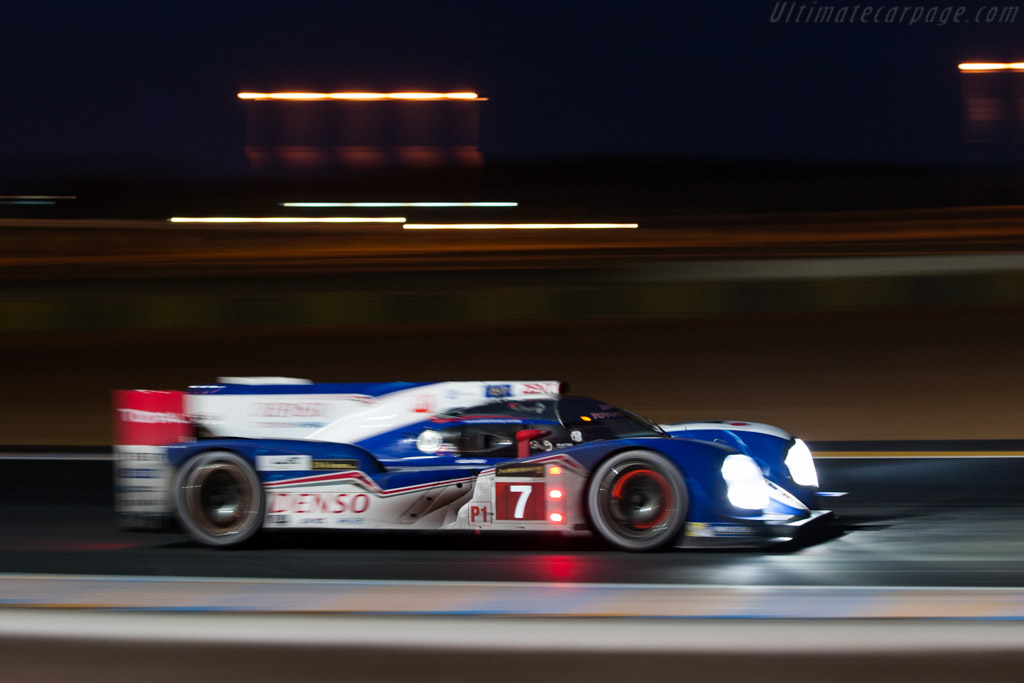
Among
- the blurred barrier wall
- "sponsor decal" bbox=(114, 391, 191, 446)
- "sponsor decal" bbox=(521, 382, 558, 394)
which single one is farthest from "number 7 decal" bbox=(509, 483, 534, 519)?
the blurred barrier wall

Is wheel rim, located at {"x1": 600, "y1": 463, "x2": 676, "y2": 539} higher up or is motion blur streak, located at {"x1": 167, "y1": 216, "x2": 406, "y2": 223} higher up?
motion blur streak, located at {"x1": 167, "y1": 216, "x2": 406, "y2": 223}

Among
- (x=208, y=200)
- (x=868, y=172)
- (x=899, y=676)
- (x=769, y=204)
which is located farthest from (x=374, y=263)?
(x=868, y=172)

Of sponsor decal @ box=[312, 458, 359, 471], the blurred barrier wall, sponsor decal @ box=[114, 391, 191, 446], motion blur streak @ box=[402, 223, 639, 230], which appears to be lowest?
sponsor decal @ box=[312, 458, 359, 471]

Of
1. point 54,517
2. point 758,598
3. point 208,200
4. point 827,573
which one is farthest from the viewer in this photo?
point 208,200

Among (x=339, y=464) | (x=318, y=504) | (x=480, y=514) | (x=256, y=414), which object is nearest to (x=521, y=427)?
(x=480, y=514)

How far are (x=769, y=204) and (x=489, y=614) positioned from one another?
111 ft

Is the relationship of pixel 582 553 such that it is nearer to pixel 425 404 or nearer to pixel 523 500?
pixel 523 500

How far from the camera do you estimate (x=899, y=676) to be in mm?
3283

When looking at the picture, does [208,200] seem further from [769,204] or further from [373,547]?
[373,547]

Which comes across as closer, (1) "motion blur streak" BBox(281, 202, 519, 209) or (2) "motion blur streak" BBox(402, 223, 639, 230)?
(2) "motion blur streak" BBox(402, 223, 639, 230)

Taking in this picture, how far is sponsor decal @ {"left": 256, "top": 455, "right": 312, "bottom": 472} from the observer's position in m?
6.09

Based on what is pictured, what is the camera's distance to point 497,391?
6410 millimetres

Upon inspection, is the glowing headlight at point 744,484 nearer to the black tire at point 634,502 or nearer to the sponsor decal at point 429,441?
the black tire at point 634,502

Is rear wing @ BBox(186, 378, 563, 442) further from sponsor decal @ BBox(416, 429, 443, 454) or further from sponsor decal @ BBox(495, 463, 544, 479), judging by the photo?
sponsor decal @ BBox(495, 463, 544, 479)
